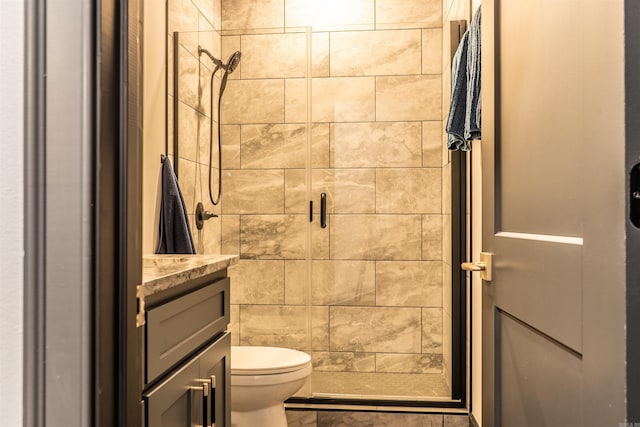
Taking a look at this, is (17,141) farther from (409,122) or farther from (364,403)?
(409,122)

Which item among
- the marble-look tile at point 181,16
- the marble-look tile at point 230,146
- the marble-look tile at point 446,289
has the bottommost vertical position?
the marble-look tile at point 446,289

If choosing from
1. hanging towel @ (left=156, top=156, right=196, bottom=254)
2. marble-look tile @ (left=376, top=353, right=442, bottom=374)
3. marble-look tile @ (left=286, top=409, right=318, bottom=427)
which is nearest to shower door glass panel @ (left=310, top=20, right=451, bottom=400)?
marble-look tile @ (left=376, top=353, right=442, bottom=374)

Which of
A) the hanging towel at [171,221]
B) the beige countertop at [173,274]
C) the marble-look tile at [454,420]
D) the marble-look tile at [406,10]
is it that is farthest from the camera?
the marble-look tile at [406,10]

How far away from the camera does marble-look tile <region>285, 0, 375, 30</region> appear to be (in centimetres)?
312

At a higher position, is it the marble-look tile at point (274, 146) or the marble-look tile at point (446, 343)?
the marble-look tile at point (274, 146)

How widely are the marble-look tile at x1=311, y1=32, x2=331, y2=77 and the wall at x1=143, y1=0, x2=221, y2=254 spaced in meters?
0.51

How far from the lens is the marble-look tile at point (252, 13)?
3156mm

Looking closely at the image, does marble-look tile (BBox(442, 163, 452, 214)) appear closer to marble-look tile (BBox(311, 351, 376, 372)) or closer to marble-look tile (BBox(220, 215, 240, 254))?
marble-look tile (BBox(311, 351, 376, 372))

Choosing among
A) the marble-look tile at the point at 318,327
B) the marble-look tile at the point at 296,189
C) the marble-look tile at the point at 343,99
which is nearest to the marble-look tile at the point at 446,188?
the marble-look tile at the point at 343,99

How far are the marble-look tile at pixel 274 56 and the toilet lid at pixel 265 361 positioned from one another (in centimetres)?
145

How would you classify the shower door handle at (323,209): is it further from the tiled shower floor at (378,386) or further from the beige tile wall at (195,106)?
the tiled shower floor at (378,386)

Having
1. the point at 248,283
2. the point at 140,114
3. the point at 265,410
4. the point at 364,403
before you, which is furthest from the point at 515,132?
the point at 248,283

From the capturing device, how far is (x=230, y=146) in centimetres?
293

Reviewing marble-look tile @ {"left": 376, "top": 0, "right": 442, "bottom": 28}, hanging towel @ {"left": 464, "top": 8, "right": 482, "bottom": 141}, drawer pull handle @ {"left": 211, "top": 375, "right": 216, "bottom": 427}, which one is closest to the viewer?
drawer pull handle @ {"left": 211, "top": 375, "right": 216, "bottom": 427}
